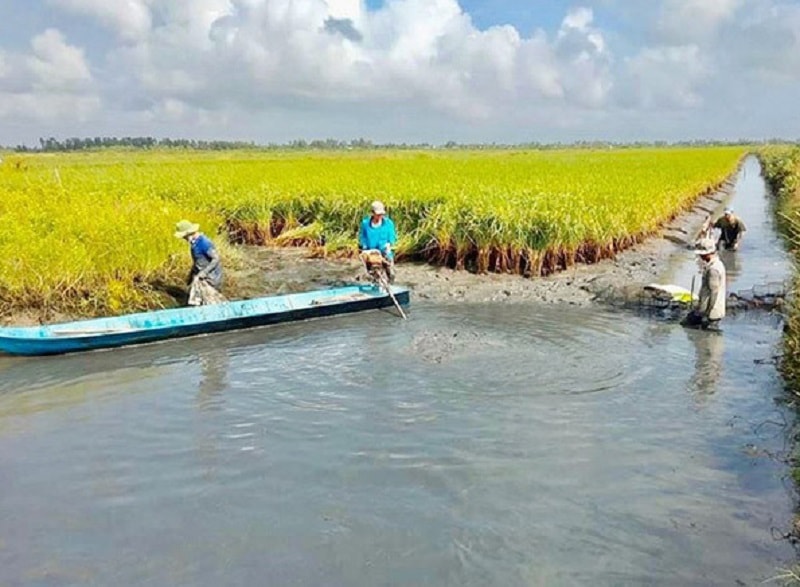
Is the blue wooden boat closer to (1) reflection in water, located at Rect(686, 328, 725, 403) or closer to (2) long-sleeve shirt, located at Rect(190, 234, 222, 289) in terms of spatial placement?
(2) long-sleeve shirt, located at Rect(190, 234, 222, 289)

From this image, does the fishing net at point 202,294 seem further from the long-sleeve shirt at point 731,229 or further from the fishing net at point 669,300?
the long-sleeve shirt at point 731,229

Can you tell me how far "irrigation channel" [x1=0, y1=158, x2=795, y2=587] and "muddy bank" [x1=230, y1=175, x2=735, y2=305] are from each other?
9.10 feet

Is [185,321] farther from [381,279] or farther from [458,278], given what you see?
[458,278]

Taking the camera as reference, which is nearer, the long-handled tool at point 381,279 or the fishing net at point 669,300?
the fishing net at point 669,300

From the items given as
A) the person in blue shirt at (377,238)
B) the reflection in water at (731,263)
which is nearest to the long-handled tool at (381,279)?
the person in blue shirt at (377,238)

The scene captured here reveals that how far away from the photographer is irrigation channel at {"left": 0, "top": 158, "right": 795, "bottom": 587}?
462cm

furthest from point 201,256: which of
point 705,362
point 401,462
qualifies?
point 705,362

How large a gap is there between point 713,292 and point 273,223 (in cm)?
1179

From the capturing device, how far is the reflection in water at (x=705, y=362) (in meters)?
7.93

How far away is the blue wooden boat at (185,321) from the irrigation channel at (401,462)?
0.23 metres

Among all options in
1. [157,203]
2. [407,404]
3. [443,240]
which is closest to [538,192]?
[443,240]

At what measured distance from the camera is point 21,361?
8891 millimetres

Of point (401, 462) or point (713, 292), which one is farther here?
→ point (713, 292)

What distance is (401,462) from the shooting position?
6086mm
